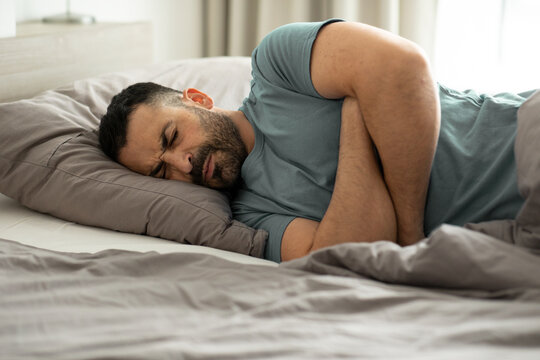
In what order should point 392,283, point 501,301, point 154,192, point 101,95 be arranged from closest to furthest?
point 501,301
point 392,283
point 154,192
point 101,95

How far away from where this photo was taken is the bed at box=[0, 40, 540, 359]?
0.76 meters

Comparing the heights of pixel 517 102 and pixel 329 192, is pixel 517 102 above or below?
above

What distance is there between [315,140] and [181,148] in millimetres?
334

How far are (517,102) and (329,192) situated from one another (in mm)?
457

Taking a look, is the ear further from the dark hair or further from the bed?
the bed

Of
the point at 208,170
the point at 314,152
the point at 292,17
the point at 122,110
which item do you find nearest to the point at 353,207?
the point at 314,152

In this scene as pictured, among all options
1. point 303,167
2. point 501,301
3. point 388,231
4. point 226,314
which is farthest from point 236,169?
point 501,301

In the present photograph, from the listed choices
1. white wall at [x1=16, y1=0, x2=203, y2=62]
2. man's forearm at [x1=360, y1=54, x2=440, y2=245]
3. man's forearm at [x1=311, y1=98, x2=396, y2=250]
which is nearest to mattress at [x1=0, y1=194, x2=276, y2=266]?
man's forearm at [x1=311, y1=98, x2=396, y2=250]

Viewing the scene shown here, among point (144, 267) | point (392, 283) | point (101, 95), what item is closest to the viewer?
point (392, 283)

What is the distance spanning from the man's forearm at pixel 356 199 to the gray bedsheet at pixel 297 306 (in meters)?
0.27

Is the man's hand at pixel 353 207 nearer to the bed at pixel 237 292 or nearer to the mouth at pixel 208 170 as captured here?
the bed at pixel 237 292

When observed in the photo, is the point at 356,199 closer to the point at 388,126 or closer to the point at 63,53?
the point at 388,126

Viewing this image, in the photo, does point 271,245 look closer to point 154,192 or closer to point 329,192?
point 329,192

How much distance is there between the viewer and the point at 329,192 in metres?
1.36
